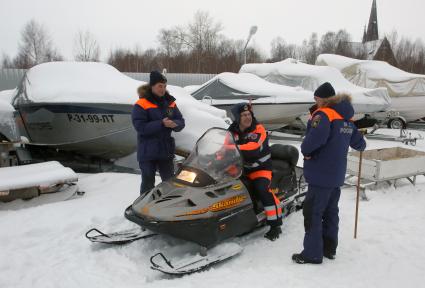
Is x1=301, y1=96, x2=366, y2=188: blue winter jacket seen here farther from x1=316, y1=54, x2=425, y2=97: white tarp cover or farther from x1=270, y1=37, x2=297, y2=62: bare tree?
x1=270, y1=37, x2=297, y2=62: bare tree

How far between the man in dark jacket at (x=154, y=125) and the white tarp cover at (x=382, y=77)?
33.4 ft

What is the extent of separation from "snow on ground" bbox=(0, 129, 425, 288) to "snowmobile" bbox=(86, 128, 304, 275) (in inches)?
4.6

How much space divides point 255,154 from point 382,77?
10.5 metres

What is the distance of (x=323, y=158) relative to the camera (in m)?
2.93

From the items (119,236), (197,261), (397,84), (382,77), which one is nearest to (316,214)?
(197,261)

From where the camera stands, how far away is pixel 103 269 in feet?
9.55

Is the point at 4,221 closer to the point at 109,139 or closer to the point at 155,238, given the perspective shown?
the point at 155,238

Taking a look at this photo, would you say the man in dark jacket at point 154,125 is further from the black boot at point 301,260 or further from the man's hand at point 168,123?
the black boot at point 301,260

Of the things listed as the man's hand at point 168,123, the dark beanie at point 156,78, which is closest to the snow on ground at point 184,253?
the man's hand at point 168,123

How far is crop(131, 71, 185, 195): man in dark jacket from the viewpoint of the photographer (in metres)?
3.70

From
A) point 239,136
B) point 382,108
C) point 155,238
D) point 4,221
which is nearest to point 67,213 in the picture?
point 4,221

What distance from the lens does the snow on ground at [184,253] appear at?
275 centimetres

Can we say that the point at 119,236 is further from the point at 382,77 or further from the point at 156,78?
the point at 382,77

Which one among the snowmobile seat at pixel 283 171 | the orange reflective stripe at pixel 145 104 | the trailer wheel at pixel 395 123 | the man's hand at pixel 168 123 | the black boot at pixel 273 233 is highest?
the orange reflective stripe at pixel 145 104
